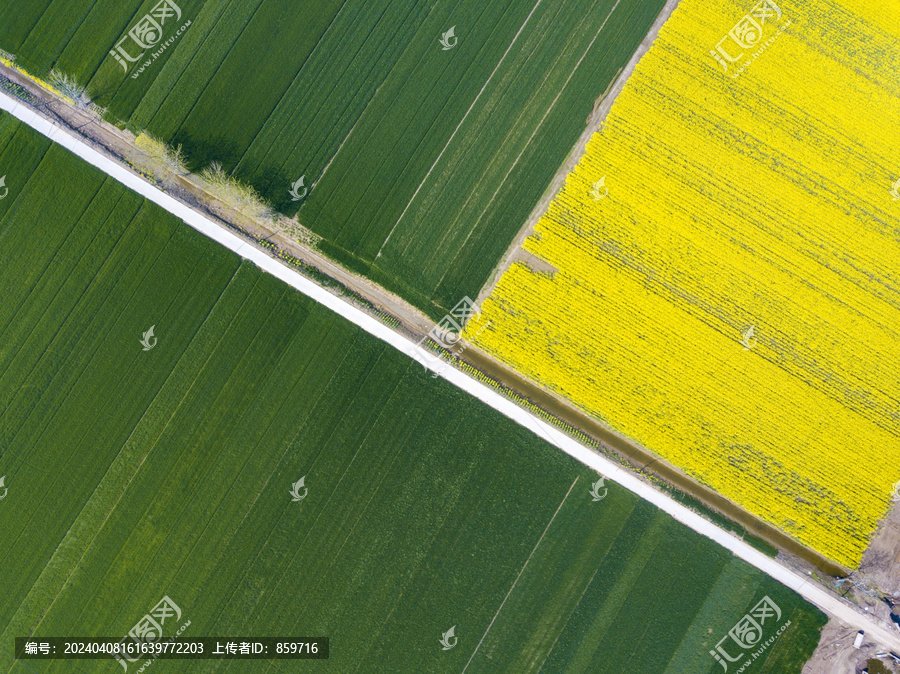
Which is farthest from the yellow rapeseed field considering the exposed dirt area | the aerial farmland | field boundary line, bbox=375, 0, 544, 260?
field boundary line, bbox=375, 0, 544, 260

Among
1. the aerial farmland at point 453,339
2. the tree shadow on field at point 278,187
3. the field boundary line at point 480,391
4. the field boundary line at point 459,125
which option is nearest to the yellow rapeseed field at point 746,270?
the aerial farmland at point 453,339

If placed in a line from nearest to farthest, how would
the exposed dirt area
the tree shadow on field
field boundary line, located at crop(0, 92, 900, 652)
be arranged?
the exposed dirt area < field boundary line, located at crop(0, 92, 900, 652) < the tree shadow on field

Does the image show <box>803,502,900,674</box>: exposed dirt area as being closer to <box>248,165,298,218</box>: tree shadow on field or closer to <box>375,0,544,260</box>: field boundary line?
<box>375,0,544,260</box>: field boundary line

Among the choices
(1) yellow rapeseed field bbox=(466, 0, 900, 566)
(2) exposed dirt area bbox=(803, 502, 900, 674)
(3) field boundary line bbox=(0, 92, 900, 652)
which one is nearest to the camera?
(2) exposed dirt area bbox=(803, 502, 900, 674)

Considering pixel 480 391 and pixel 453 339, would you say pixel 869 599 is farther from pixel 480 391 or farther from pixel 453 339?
pixel 453 339

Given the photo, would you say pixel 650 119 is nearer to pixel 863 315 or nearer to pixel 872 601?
pixel 863 315
